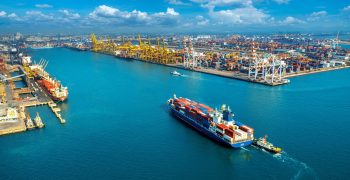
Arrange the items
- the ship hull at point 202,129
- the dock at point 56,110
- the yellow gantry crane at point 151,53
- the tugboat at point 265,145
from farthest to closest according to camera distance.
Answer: the yellow gantry crane at point 151,53, the dock at point 56,110, the ship hull at point 202,129, the tugboat at point 265,145

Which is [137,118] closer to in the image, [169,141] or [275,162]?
[169,141]

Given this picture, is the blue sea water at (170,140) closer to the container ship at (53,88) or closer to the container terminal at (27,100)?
the container terminal at (27,100)

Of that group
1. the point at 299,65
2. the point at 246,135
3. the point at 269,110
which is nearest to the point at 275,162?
the point at 246,135

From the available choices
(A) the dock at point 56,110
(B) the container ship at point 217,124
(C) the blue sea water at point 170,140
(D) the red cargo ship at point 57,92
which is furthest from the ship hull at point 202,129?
(D) the red cargo ship at point 57,92

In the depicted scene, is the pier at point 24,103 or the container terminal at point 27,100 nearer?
the pier at point 24,103

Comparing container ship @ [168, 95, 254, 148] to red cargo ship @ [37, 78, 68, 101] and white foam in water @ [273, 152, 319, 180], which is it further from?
red cargo ship @ [37, 78, 68, 101]

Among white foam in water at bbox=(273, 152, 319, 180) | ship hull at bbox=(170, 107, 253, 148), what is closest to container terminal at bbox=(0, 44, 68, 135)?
ship hull at bbox=(170, 107, 253, 148)
